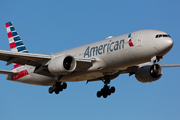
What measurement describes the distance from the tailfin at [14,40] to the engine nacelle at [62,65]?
12252mm

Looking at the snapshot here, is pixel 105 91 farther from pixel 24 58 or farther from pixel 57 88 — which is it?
pixel 24 58

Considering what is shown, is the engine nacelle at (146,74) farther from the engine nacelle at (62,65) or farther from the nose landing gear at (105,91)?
the engine nacelle at (62,65)

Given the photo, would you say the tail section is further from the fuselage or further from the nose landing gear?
the nose landing gear

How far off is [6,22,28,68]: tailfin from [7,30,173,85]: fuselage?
34.5 ft

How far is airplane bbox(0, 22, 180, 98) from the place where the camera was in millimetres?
31391

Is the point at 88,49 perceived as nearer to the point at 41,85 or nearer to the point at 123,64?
the point at 123,64

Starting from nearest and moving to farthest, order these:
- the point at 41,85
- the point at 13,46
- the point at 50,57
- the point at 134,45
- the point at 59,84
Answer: the point at 134,45 → the point at 50,57 → the point at 59,84 → the point at 41,85 → the point at 13,46

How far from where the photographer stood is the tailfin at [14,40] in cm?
4497

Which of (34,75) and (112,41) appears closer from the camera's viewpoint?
(112,41)

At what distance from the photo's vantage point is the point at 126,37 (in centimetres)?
3269

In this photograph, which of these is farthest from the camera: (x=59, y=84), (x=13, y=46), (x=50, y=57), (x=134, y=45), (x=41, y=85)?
(x=13, y=46)

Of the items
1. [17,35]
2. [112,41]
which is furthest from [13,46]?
[112,41]

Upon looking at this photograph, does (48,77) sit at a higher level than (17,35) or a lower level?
lower

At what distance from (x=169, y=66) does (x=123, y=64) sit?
11.3m
